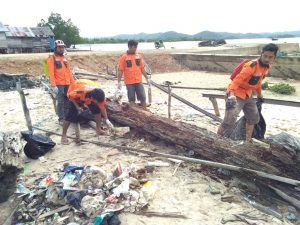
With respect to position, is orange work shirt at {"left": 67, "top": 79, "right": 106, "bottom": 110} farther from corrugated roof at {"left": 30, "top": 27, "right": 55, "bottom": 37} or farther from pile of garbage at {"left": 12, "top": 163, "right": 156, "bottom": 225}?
corrugated roof at {"left": 30, "top": 27, "right": 55, "bottom": 37}

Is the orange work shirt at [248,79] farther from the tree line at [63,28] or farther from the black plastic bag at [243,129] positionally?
the tree line at [63,28]

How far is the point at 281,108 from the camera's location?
823cm

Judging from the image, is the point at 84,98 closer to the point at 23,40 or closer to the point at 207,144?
the point at 207,144

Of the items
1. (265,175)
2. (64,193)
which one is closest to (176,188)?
(265,175)

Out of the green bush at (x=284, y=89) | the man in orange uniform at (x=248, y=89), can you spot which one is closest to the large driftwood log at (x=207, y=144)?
the man in orange uniform at (x=248, y=89)

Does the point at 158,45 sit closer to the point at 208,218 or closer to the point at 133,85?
the point at 133,85

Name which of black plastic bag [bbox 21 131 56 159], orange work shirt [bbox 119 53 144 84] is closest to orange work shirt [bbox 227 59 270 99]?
orange work shirt [bbox 119 53 144 84]

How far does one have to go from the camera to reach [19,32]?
29141 millimetres

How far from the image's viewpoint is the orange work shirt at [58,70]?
6340 mm

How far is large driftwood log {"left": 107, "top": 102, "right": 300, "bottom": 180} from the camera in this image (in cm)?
400

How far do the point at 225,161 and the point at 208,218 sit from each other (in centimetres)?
106

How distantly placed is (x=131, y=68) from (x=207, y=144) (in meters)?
2.79

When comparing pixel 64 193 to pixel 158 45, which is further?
pixel 158 45

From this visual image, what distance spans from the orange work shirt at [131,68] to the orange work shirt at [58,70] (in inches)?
44.8
